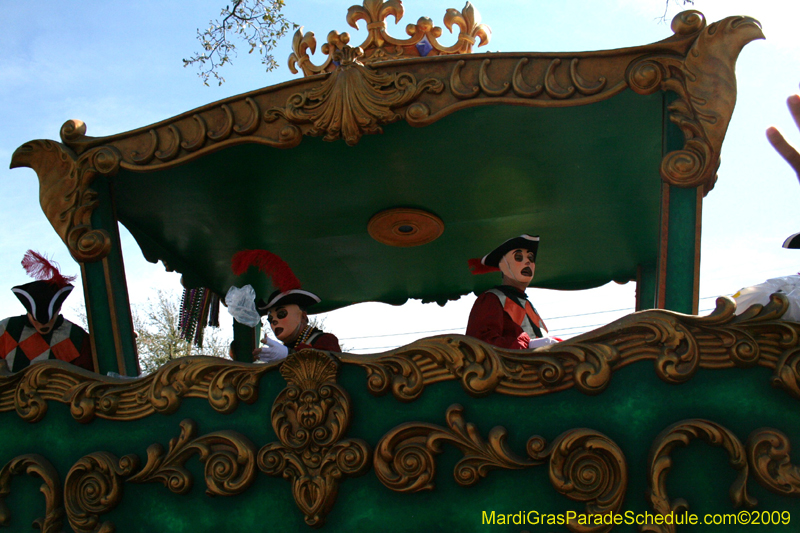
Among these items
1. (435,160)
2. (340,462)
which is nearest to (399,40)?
(435,160)

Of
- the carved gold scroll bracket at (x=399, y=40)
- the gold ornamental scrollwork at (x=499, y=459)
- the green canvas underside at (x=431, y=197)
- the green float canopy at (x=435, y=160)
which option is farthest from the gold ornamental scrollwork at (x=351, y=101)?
the gold ornamental scrollwork at (x=499, y=459)

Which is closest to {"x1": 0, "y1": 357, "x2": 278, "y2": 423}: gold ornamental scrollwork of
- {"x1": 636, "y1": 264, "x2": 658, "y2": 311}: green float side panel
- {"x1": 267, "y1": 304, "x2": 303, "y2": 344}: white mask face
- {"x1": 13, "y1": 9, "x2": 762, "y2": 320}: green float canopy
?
{"x1": 13, "y1": 9, "x2": 762, "y2": 320}: green float canopy

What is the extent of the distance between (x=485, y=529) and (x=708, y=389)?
96 centimetres

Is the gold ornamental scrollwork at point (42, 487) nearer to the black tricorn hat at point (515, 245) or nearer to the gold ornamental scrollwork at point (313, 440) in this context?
the gold ornamental scrollwork at point (313, 440)

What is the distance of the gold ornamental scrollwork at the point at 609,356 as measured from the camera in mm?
2490

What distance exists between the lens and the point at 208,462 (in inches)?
117

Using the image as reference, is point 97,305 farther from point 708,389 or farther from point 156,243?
point 708,389

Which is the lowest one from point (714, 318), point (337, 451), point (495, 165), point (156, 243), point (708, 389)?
point (337, 451)

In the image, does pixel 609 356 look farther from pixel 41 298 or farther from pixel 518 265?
pixel 41 298

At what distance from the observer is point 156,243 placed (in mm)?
4742

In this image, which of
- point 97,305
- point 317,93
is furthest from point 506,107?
point 97,305

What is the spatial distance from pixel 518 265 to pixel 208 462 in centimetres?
174

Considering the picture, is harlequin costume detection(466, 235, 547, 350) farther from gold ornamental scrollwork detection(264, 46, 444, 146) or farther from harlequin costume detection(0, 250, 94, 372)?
harlequin costume detection(0, 250, 94, 372)

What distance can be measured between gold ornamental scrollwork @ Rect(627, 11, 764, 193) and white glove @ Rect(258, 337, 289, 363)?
6.67ft
